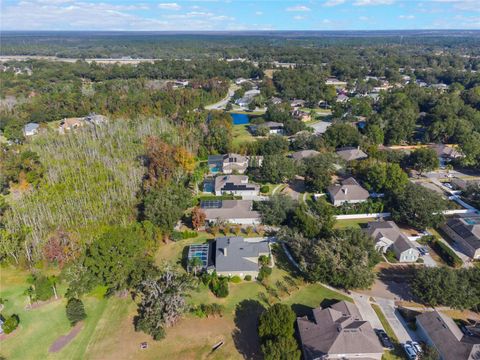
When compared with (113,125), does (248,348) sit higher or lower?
lower

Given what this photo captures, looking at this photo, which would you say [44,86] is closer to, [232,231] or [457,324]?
[232,231]

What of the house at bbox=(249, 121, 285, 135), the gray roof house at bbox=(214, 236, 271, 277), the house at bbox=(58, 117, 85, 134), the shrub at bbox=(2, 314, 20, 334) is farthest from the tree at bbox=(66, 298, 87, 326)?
the house at bbox=(58, 117, 85, 134)

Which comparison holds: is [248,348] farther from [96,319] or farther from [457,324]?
[457,324]

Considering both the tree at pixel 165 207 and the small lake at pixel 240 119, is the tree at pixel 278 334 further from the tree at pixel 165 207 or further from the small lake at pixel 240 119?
the small lake at pixel 240 119

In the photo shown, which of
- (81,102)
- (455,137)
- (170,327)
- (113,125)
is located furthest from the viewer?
(81,102)

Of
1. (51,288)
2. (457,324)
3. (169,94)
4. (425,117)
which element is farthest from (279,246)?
(169,94)

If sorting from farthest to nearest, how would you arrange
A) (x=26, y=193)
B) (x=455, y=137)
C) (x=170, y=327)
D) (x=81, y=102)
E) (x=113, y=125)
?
(x=81, y=102) < (x=113, y=125) < (x=455, y=137) < (x=26, y=193) < (x=170, y=327)

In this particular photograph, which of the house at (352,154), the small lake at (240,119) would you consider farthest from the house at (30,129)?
the house at (352,154)

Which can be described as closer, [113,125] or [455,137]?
[455,137]
